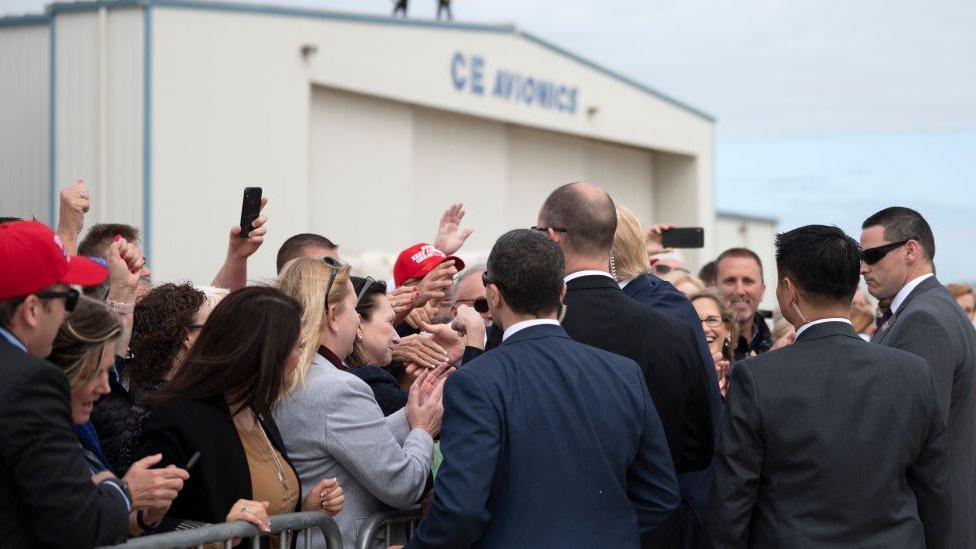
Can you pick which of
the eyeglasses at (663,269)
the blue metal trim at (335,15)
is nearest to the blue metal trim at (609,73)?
the blue metal trim at (335,15)

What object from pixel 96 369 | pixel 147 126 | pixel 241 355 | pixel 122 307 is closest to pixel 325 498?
pixel 241 355

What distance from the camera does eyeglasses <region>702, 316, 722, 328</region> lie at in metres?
6.71

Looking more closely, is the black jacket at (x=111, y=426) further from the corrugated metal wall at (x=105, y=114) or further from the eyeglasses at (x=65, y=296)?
the corrugated metal wall at (x=105, y=114)

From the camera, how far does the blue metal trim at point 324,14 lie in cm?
1694

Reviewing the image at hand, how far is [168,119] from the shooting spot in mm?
16516

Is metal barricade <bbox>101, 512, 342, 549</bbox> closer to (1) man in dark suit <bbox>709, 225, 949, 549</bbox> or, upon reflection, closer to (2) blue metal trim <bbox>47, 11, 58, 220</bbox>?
(1) man in dark suit <bbox>709, 225, 949, 549</bbox>

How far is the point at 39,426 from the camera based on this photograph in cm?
288

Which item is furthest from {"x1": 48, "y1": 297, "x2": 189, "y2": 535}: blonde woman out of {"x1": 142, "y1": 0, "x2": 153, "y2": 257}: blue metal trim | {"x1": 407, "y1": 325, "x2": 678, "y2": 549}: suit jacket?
{"x1": 142, "y1": 0, "x2": 153, "y2": 257}: blue metal trim

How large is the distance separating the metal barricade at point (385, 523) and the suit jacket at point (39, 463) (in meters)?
1.31

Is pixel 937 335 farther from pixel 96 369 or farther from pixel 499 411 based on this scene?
pixel 96 369

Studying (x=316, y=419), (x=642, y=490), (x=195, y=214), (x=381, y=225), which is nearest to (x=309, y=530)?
(x=316, y=419)

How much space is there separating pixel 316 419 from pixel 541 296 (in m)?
0.92

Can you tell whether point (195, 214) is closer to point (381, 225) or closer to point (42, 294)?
point (381, 225)

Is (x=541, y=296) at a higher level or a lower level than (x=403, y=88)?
lower
